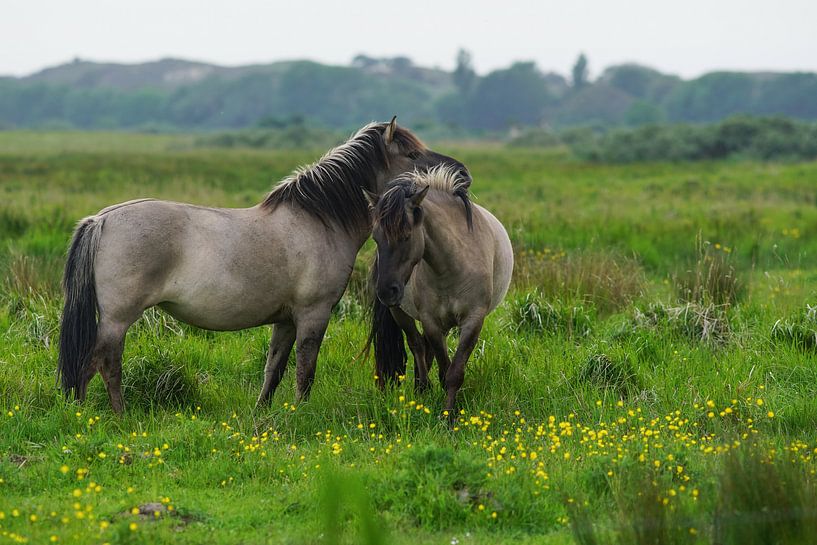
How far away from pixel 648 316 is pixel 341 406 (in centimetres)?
362

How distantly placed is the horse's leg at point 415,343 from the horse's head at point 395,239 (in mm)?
1143

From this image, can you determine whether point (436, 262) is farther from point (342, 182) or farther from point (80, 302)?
point (80, 302)

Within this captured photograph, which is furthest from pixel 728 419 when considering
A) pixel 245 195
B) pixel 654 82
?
pixel 654 82

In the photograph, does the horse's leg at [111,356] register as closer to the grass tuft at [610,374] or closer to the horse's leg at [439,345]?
the horse's leg at [439,345]

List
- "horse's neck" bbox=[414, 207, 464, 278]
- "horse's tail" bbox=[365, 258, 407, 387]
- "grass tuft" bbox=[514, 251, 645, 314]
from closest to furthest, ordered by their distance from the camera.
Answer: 1. "horse's neck" bbox=[414, 207, 464, 278]
2. "horse's tail" bbox=[365, 258, 407, 387]
3. "grass tuft" bbox=[514, 251, 645, 314]

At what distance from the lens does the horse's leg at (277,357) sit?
23.3ft

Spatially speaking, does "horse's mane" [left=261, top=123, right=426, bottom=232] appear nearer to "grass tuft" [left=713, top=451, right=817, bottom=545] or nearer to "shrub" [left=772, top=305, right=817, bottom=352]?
"grass tuft" [left=713, top=451, right=817, bottom=545]

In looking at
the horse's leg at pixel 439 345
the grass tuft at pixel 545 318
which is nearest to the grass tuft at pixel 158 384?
the horse's leg at pixel 439 345

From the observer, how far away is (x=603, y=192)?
22.9m

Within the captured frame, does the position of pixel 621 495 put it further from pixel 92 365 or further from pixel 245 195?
pixel 245 195

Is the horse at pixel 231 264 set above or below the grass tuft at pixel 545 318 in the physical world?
above

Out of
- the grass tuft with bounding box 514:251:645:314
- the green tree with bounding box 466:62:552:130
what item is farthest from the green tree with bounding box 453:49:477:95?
the grass tuft with bounding box 514:251:645:314

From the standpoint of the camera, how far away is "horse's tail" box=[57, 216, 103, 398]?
622 centimetres

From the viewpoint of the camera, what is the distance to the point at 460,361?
6.72 meters
